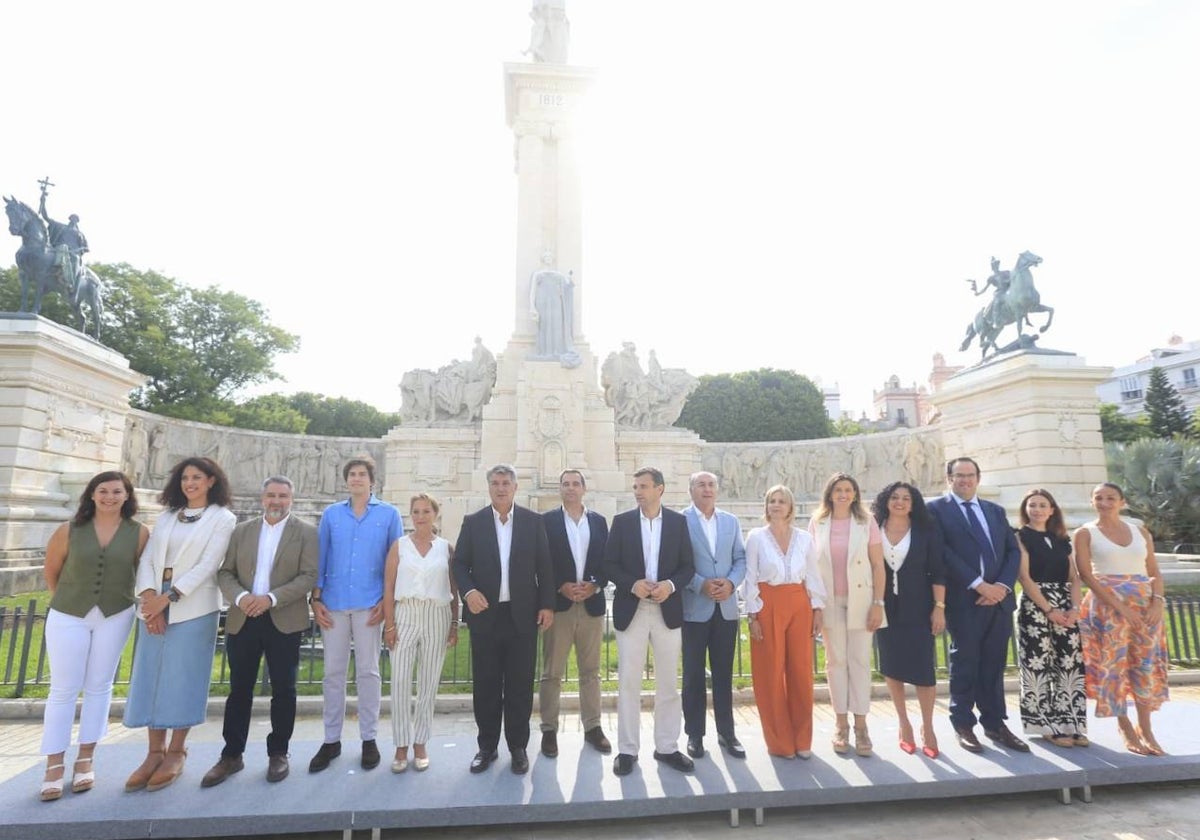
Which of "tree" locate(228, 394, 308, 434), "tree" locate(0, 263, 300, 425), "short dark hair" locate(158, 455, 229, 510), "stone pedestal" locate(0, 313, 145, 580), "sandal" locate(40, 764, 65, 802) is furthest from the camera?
"tree" locate(228, 394, 308, 434)

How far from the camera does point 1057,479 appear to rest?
14.1 m

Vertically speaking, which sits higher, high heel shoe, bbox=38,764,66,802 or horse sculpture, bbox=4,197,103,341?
horse sculpture, bbox=4,197,103,341

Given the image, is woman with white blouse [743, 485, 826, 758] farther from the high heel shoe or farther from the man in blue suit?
the high heel shoe

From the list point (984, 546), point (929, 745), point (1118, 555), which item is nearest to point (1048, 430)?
point (1118, 555)

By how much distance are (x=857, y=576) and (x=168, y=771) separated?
452 centimetres

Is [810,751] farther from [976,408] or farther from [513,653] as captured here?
[976,408]

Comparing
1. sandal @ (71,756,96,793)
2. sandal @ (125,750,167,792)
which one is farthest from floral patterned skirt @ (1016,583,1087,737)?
sandal @ (71,756,96,793)

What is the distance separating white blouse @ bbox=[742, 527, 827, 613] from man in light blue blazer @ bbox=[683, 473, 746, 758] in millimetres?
95

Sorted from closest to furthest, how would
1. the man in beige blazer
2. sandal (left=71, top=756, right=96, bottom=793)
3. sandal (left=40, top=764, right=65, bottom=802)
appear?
sandal (left=40, top=764, right=65, bottom=802) → sandal (left=71, top=756, right=96, bottom=793) → the man in beige blazer

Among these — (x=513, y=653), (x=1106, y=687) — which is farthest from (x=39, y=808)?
(x=1106, y=687)

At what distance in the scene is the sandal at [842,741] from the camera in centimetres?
438

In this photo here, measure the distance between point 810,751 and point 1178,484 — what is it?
17.6m

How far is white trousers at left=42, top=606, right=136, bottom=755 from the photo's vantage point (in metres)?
3.71

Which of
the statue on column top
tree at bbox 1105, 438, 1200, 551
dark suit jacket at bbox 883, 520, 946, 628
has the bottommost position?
dark suit jacket at bbox 883, 520, 946, 628
